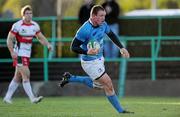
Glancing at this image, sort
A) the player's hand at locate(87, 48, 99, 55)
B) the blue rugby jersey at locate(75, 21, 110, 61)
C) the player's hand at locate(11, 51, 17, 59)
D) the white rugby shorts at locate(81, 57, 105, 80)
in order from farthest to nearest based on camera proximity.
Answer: the player's hand at locate(11, 51, 17, 59)
the white rugby shorts at locate(81, 57, 105, 80)
the blue rugby jersey at locate(75, 21, 110, 61)
the player's hand at locate(87, 48, 99, 55)

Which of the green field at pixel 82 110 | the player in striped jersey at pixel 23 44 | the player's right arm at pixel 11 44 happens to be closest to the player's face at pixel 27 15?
the player in striped jersey at pixel 23 44

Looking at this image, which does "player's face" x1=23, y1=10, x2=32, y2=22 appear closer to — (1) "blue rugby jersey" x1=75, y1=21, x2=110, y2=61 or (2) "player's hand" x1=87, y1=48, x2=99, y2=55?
(1) "blue rugby jersey" x1=75, y1=21, x2=110, y2=61

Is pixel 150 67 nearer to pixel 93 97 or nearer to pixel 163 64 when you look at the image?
pixel 163 64

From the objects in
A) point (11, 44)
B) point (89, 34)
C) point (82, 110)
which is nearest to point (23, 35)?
point (11, 44)

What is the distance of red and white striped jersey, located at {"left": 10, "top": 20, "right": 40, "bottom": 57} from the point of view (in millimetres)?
20172

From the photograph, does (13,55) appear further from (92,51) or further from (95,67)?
(92,51)

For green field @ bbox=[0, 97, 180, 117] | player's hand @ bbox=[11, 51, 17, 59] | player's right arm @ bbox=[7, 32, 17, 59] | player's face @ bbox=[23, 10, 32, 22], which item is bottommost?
green field @ bbox=[0, 97, 180, 117]

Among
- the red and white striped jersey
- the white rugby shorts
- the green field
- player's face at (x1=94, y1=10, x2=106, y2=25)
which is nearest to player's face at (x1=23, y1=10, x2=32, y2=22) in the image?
the red and white striped jersey

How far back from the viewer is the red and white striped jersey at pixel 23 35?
20172mm

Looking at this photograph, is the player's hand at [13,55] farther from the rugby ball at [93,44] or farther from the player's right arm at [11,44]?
the rugby ball at [93,44]

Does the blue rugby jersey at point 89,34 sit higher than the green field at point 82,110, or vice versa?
the blue rugby jersey at point 89,34

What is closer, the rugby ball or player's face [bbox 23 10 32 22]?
the rugby ball

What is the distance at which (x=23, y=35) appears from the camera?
796 inches

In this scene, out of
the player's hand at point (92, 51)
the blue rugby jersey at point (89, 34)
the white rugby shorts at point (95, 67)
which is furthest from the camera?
the white rugby shorts at point (95, 67)
